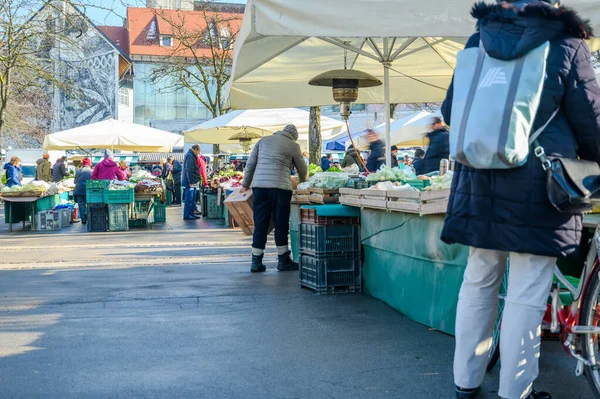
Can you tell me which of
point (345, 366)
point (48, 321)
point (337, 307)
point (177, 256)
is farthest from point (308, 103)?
point (345, 366)

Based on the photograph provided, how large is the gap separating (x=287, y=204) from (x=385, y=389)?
203 inches

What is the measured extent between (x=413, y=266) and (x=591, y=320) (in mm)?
2586

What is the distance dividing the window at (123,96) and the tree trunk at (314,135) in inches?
2318

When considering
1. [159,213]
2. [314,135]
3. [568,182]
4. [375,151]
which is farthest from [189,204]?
[568,182]

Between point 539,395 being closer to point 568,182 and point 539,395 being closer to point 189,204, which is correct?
point 568,182

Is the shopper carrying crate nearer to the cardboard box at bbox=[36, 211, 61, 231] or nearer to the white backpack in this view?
the white backpack

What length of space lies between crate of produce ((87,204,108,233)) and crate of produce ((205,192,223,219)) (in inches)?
169

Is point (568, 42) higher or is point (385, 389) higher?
point (568, 42)

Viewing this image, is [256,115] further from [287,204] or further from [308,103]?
[287,204]

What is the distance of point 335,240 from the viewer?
26.0ft

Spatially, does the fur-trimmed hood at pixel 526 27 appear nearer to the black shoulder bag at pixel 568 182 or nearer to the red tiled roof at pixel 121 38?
the black shoulder bag at pixel 568 182

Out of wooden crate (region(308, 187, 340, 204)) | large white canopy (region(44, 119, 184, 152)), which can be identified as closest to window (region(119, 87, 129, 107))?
large white canopy (region(44, 119, 184, 152))

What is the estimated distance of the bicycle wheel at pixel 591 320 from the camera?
3920 mm

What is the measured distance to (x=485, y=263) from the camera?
401cm
